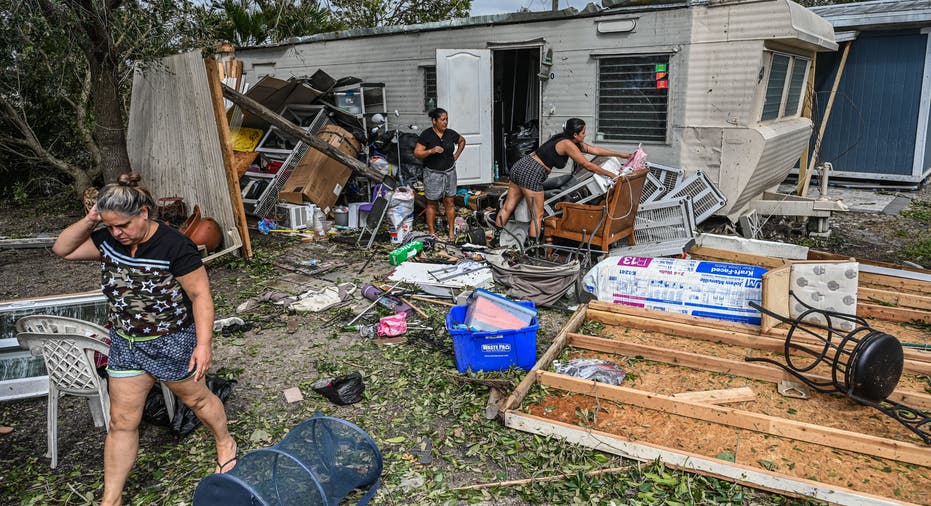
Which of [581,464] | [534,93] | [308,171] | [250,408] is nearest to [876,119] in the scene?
[534,93]

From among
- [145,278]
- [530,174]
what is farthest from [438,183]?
[145,278]

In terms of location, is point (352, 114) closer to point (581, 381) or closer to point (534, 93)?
point (534, 93)

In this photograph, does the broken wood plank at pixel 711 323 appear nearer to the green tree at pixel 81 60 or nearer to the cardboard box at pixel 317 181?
the cardboard box at pixel 317 181

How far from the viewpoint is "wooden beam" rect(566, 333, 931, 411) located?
4316 millimetres

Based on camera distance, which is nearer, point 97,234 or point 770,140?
point 97,234

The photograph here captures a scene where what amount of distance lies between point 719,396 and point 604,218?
10.5 ft

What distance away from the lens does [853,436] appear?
3760 mm

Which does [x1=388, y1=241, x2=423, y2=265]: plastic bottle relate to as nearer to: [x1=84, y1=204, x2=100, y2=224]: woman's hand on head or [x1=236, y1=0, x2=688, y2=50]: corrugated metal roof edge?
[x1=236, y1=0, x2=688, y2=50]: corrugated metal roof edge

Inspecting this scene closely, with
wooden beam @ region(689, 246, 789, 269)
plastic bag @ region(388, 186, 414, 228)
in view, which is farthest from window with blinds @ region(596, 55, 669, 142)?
plastic bag @ region(388, 186, 414, 228)

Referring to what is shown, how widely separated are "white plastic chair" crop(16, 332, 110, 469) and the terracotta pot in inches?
173

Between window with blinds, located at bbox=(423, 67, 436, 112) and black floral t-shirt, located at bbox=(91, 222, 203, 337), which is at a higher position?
window with blinds, located at bbox=(423, 67, 436, 112)

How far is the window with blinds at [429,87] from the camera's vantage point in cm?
1212

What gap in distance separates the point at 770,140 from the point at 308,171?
723 cm

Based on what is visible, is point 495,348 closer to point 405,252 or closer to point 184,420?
point 184,420
